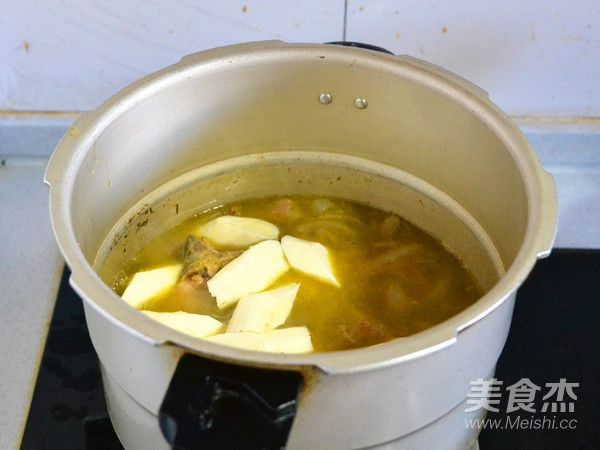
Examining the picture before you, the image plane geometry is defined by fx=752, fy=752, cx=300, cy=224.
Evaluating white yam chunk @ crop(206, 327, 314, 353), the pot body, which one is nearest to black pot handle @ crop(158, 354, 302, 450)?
the pot body

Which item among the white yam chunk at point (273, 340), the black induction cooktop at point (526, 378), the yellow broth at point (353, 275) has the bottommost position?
the black induction cooktop at point (526, 378)

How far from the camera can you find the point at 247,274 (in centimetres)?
112

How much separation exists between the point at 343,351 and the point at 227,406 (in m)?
0.12

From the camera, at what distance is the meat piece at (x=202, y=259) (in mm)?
1140

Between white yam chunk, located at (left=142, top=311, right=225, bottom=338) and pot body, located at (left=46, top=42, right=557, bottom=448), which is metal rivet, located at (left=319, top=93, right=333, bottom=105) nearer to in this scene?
pot body, located at (left=46, top=42, right=557, bottom=448)

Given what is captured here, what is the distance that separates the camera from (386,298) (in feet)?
3.79

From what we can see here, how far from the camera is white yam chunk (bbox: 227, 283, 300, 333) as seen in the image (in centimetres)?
102

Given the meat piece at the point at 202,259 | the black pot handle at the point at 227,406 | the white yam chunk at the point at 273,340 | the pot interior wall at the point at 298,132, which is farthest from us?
the meat piece at the point at 202,259

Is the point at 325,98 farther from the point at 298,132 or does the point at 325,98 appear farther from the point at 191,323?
the point at 191,323

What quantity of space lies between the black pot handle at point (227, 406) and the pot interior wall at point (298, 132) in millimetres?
331

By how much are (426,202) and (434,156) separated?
0.09 meters

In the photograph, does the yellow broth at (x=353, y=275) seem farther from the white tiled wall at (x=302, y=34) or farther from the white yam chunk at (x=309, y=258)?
the white tiled wall at (x=302, y=34)

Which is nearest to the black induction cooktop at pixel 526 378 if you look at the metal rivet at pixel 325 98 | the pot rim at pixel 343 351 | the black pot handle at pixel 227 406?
the pot rim at pixel 343 351

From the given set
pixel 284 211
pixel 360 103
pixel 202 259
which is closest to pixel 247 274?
pixel 202 259
